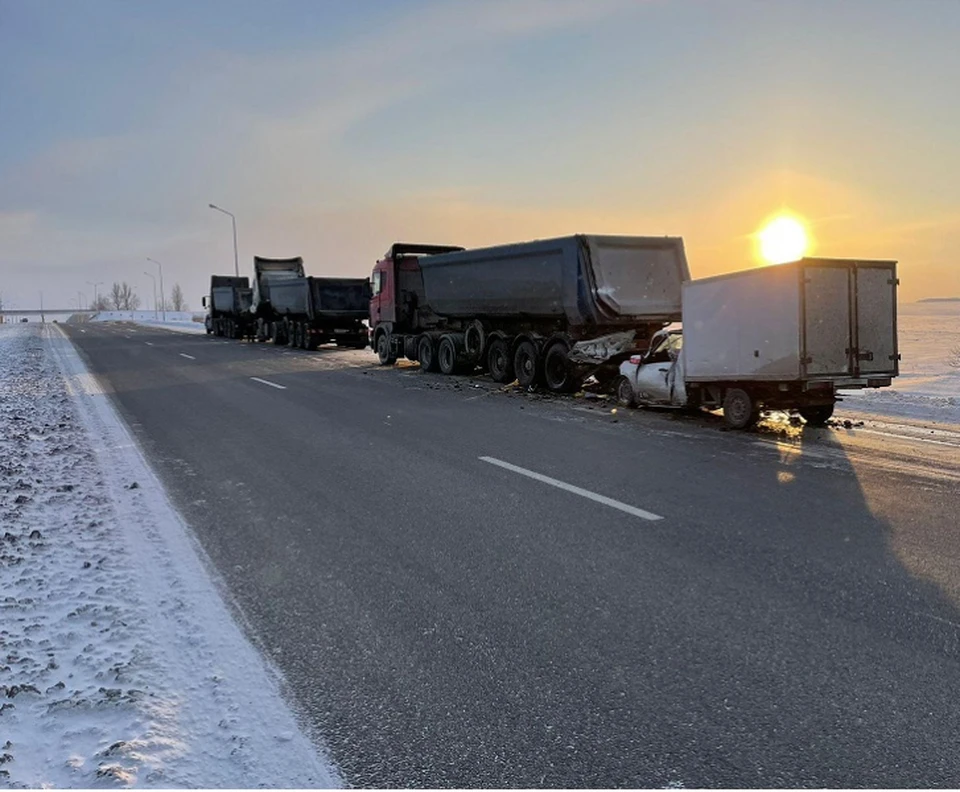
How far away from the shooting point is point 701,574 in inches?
187

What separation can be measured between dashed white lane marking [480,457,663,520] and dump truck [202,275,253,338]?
3284 centimetres

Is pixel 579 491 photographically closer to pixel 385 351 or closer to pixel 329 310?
pixel 385 351

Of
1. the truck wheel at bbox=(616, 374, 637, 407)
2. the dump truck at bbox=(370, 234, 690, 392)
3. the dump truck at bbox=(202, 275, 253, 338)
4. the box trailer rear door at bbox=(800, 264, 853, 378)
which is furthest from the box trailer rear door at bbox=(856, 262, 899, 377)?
the dump truck at bbox=(202, 275, 253, 338)

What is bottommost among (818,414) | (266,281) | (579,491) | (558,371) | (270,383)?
(579,491)

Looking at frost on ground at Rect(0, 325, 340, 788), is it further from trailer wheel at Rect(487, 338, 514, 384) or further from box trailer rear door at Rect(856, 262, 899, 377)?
trailer wheel at Rect(487, 338, 514, 384)

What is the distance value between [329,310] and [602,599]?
25.6m

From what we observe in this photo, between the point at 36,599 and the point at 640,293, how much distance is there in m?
11.8

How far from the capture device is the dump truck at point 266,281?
3297 centimetres

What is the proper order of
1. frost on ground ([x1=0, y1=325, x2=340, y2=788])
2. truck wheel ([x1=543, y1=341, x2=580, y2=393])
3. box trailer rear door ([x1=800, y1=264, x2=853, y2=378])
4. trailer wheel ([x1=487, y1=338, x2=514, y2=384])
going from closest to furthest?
1. frost on ground ([x1=0, y1=325, x2=340, y2=788])
2. box trailer rear door ([x1=800, y1=264, x2=853, y2=378])
3. truck wheel ([x1=543, y1=341, x2=580, y2=393])
4. trailer wheel ([x1=487, y1=338, x2=514, y2=384])

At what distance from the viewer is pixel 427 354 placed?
1964 cm

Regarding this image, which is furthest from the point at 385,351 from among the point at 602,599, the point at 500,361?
the point at 602,599

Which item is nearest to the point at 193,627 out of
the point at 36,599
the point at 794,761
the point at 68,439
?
the point at 36,599

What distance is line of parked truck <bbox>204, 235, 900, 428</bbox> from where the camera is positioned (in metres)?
9.71

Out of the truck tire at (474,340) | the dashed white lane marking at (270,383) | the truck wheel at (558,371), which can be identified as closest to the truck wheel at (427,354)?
the truck tire at (474,340)
